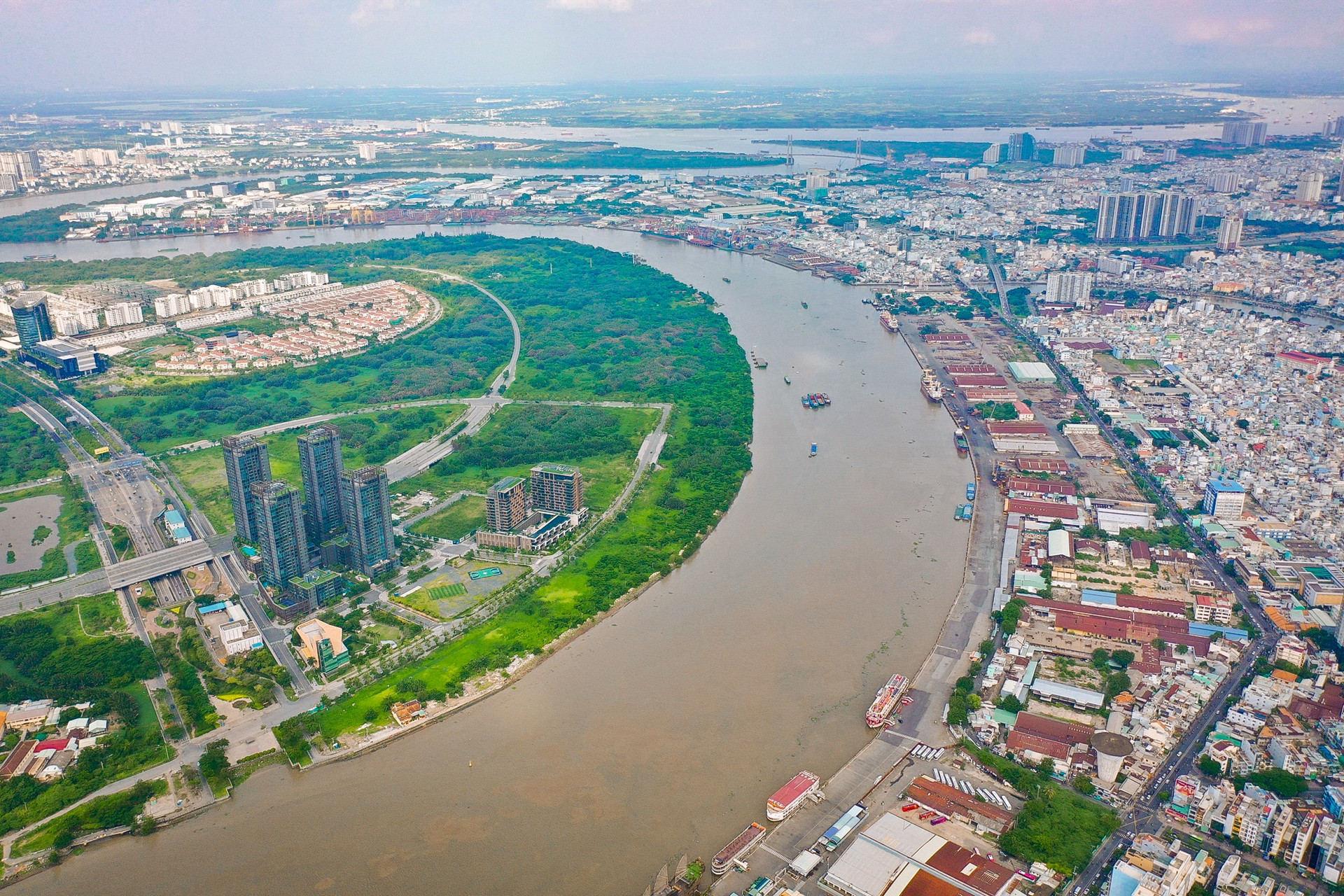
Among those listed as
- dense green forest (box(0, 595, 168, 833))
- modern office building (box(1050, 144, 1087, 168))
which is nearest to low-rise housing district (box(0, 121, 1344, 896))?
dense green forest (box(0, 595, 168, 833))

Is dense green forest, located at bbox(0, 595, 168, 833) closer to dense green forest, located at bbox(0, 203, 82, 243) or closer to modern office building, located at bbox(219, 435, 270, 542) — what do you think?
modern office building, located at bbox(219, 435, 270, 542)

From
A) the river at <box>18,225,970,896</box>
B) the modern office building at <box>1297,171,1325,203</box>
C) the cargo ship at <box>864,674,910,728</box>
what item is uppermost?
the modern office building at <box>1297,171,1325,203</box>

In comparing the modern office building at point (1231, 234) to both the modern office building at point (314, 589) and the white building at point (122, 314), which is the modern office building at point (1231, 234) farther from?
the white building at point (122, 314)

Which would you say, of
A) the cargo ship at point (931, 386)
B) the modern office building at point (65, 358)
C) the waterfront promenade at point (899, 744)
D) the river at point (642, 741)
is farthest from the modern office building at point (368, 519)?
the modern office building at point (65, 358)

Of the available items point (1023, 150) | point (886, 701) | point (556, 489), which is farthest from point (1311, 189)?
point (886, 701)

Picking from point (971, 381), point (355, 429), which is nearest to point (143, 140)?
point (355, 429)

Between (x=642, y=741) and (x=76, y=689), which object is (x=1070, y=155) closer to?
(x=642, y=741)
